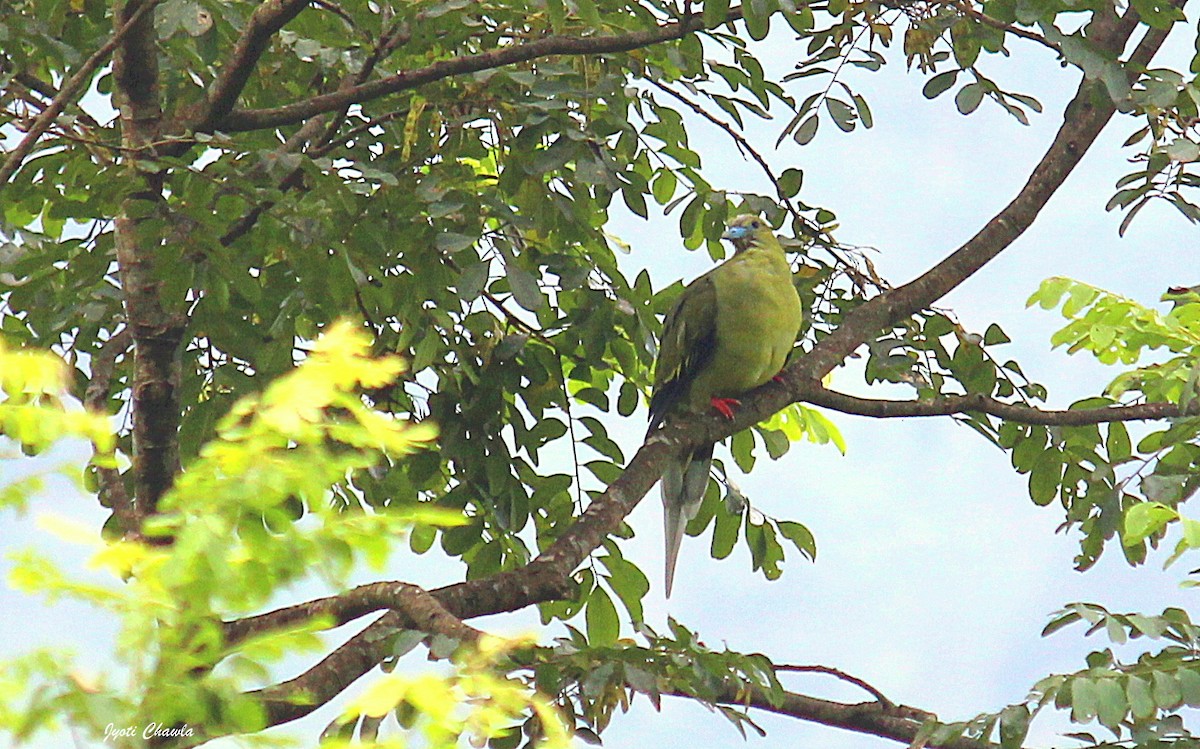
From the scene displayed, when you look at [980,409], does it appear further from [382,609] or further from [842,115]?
[382,609]

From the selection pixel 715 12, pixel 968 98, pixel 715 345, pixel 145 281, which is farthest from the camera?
pixel 715 345

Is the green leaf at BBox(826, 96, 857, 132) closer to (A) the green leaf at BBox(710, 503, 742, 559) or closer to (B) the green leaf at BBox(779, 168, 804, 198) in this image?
(B) the green leaf at BBox(779, 168, 804, 198)

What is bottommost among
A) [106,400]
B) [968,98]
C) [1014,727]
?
[1014,727]

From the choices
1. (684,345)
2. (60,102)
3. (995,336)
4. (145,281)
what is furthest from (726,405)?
(60,102)

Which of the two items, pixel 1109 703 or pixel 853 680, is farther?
pixel 853 680

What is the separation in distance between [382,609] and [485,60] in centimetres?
129

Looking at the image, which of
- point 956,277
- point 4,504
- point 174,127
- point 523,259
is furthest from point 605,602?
point 4,504

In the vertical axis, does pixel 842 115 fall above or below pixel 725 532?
above

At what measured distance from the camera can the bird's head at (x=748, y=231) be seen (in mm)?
4949

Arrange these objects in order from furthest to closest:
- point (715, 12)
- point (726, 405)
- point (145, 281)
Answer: point (726, 405) < point (145, 281) < point (715, 12)

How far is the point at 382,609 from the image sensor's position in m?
3.12

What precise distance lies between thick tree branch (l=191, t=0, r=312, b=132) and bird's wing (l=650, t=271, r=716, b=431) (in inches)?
60.5

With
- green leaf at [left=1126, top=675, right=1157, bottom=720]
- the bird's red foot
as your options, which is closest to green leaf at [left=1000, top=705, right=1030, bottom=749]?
green leaf at [left=1126, top=675, right=1157, bottom=720]

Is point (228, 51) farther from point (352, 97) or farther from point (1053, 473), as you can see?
point (1053, 473)
